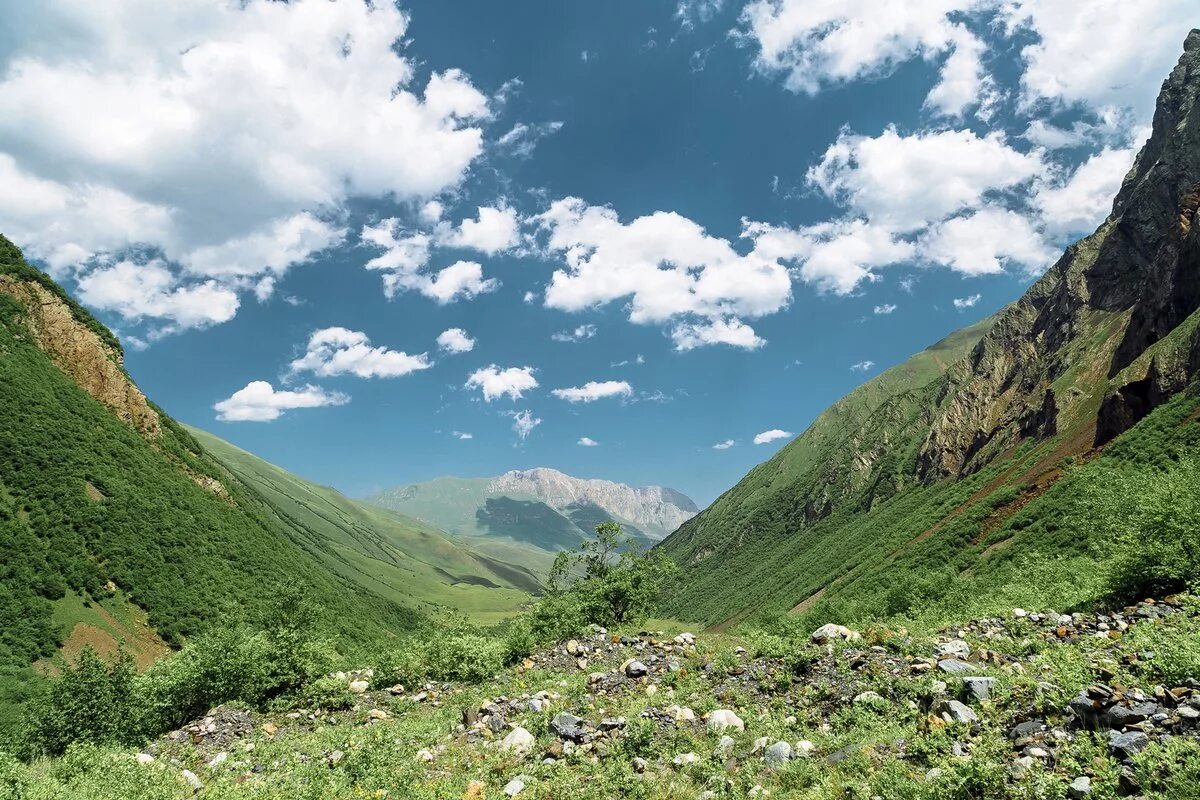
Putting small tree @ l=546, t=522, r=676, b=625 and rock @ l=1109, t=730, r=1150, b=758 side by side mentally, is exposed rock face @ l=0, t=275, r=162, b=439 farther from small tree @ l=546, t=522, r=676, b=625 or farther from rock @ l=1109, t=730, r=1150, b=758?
rock @ l=1109, t=730, r=1150, b=758

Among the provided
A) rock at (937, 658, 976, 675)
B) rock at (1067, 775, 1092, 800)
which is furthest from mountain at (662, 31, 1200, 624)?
rock at (1067, 775, 1092, 800)

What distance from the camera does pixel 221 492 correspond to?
107500mm

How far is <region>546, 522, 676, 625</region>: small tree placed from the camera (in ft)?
133

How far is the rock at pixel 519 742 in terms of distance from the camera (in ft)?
42.9

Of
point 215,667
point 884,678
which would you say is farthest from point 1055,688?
point 215,667

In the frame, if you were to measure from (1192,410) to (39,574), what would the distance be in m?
116

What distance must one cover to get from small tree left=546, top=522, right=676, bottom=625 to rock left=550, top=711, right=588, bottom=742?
24.9 meters

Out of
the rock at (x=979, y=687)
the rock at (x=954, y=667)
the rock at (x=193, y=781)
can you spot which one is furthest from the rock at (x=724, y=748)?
the rock at (x=193, y=781)

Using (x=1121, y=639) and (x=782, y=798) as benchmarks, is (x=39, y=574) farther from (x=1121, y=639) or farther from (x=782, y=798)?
(x=1121, y=639)

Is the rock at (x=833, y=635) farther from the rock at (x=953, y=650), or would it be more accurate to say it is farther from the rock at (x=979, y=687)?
the rock at (x=979, y=687)

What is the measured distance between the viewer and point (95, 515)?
67.6 metres

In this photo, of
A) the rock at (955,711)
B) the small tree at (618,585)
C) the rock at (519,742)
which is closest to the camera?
the rock at (955,711)

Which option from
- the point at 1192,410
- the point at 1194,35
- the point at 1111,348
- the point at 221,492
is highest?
the point at 1194,35

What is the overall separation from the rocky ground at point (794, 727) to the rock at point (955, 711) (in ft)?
0.12
